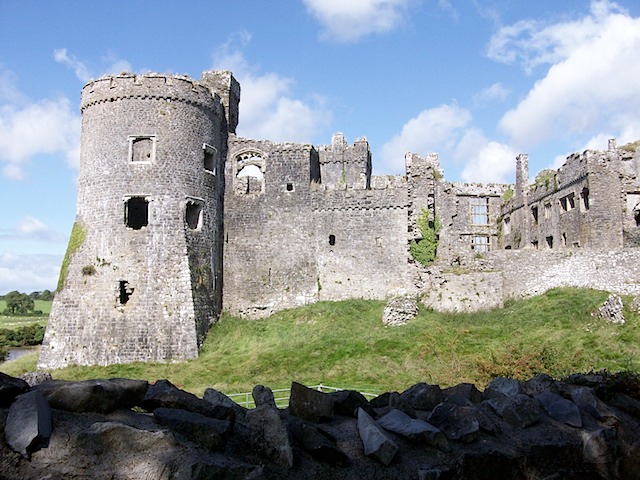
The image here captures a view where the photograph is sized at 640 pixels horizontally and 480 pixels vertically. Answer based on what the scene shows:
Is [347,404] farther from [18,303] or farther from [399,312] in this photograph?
[18,303]

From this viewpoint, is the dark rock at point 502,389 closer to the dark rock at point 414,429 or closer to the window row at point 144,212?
the dark rock at point 414,429

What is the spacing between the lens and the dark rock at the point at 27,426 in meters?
2.92

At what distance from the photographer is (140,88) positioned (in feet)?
85.8

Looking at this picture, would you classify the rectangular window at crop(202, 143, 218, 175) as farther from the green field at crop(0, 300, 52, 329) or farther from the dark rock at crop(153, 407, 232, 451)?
the green field at crop(0, 300, 52, 329)

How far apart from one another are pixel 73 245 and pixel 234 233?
809cm

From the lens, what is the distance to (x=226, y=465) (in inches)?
129

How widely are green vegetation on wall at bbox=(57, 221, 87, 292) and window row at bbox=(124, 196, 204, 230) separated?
2.06 m

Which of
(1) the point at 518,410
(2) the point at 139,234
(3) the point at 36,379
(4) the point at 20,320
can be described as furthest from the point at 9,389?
(4) the point at 20,320

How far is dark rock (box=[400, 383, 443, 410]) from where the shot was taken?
5086 millimetres

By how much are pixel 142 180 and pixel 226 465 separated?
23962mm

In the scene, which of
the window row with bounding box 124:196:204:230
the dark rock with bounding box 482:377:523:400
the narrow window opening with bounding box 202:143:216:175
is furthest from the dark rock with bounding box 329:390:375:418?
the narrow window opening with bounding box 202:143:216:175

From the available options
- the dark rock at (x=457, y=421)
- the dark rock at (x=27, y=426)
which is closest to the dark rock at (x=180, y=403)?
the dark rock at (x=27, y=426)

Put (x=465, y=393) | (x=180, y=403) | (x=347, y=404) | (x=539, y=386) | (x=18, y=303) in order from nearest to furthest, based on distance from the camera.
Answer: (x=180, y=403) → (x=347, y=404) → (x=465, y=393) → (x=539, y=386) → (x=18, y=303)

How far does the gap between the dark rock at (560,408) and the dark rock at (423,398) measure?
955 mm
